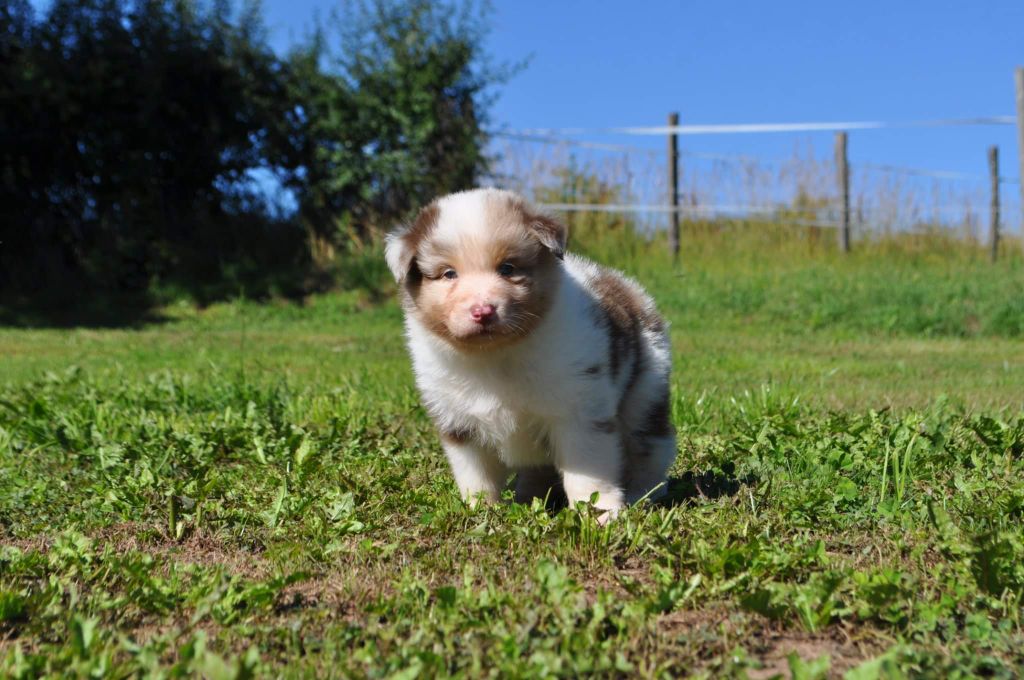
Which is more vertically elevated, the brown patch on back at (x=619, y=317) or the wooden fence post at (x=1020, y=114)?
the wooden fence post at (x=1020, y=114)

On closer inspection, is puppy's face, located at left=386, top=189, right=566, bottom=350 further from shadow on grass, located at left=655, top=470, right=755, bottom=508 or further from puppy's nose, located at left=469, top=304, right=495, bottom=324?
shadow on grass, located at left=655, top=470, right=755, bottom=508

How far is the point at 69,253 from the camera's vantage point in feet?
56.7

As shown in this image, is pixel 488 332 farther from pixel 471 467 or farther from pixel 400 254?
pixel 471 467

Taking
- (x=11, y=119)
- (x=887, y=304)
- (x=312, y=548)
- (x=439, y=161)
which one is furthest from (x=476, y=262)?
Result: (x=11, y=119)

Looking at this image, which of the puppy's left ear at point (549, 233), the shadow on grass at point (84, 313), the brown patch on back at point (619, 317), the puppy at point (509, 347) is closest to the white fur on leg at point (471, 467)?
the puppy at point (509, 347)

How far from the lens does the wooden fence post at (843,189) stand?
55.7 feet

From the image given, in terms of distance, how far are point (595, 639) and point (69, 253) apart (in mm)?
17070

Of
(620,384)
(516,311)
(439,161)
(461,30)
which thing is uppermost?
(461,30)

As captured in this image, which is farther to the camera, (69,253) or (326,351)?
(69,253)

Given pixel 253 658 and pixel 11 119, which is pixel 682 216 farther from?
pixel 253 658

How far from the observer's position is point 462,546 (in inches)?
128

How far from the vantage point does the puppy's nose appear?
321 cm

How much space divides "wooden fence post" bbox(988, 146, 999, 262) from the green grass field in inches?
536

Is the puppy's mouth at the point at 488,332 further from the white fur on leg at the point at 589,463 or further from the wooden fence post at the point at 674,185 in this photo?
the wooden fence post at the point at 674,185
